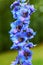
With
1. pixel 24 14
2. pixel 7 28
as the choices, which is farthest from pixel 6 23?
pixel 24 14

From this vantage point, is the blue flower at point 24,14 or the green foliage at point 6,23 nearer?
the blue flower at point 24,14

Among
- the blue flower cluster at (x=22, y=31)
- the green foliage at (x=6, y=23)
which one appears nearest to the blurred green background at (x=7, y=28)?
the green foliage at (x=6, y=23)

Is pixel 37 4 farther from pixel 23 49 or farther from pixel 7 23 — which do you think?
pixel 23 49

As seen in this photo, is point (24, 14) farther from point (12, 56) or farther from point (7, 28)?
point (7, 28)

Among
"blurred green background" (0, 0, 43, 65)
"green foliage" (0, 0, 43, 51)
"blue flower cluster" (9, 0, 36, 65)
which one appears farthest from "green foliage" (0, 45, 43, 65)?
"blue flower cluster" (9, 0, 36, 65)

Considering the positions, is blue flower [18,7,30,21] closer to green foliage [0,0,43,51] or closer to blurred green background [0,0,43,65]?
blurred green background [0,0,43,65]

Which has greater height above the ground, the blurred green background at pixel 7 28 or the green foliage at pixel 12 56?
the blurred green background at pixel 7 28

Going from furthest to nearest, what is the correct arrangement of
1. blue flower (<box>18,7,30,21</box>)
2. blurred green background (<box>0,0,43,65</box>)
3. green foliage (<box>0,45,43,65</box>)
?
blurred green background (<box>0,0,43,65</box>), green foliage (<box>0,45,43,65</box>), blue flower (<box>18,7,30,21</box>)

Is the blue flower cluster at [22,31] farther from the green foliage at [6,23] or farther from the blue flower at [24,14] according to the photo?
the green foliage at [6,23]
